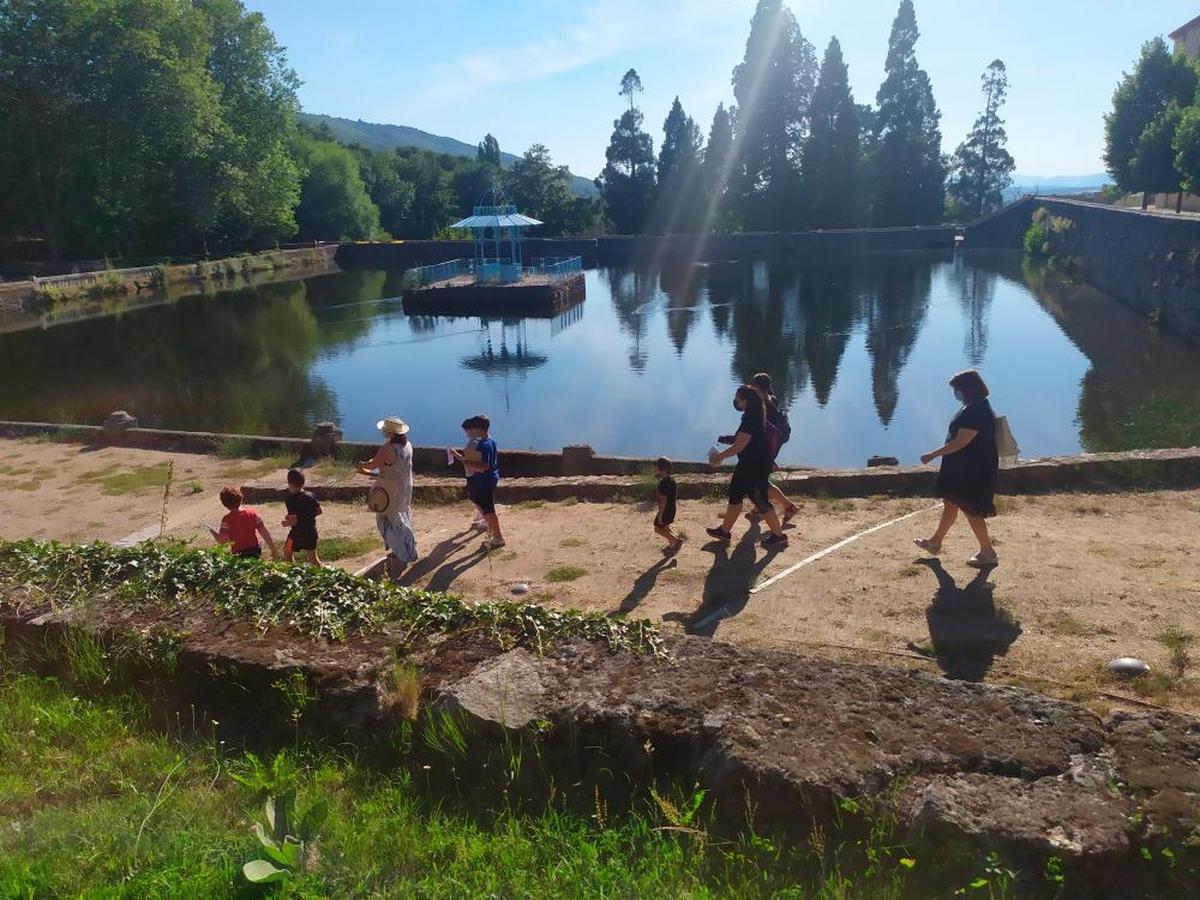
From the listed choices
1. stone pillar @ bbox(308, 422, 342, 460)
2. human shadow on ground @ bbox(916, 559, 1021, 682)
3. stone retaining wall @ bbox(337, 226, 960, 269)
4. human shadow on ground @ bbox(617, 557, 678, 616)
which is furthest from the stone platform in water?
human shadow on ground @ bbox(916, 559, 1021, 682)

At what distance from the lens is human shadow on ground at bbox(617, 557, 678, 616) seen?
20.5 ft

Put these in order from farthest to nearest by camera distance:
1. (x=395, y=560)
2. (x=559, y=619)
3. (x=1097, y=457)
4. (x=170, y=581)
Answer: (x=1097, y=457) < (x=395, y=560) < (x=170, y=581) < (x=559, y=619)

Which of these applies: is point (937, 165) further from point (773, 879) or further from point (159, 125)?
point (773, 879)

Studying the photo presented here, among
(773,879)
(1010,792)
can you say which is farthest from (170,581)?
(1010,792)

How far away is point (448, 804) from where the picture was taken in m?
2.91

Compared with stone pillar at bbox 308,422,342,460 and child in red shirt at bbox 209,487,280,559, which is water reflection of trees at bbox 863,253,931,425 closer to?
stone pillar at bbox 308,422,342,460

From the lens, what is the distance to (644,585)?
6.62m

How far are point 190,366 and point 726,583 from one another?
23.1 meters

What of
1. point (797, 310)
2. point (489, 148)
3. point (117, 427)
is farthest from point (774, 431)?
point (489, 148)

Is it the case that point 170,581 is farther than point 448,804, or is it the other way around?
point 170,581

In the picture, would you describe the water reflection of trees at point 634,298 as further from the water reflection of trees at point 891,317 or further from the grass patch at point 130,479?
the grass patch at point 130,479

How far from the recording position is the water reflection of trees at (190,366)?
1964 cm

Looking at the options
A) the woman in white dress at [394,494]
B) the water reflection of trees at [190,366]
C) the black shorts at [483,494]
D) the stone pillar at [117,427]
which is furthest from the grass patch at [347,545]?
the water reflection of trees at [190,366]

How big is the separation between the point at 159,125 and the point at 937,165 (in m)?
47.6
